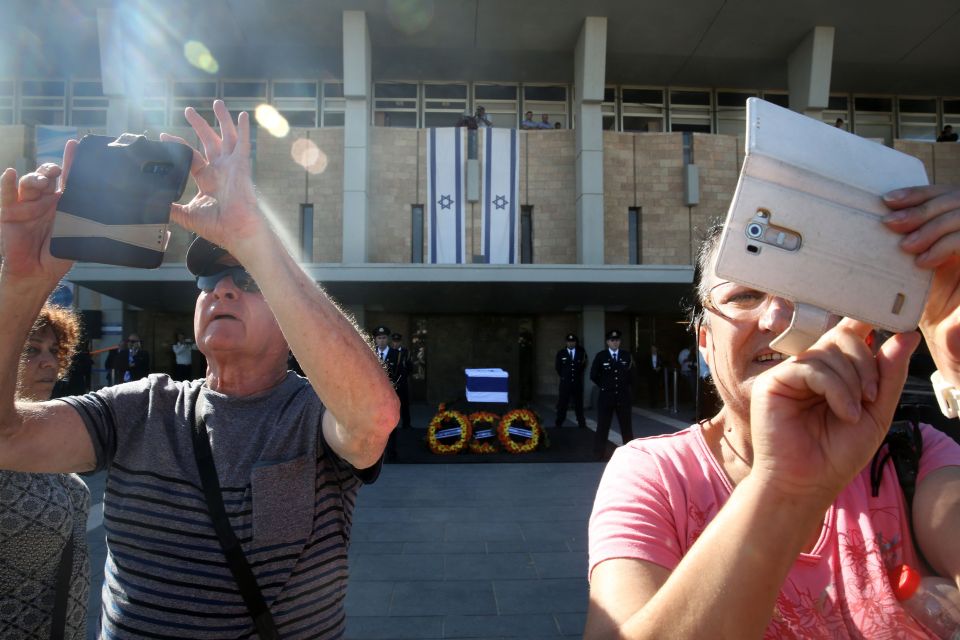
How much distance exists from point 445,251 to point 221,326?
13.8 metres

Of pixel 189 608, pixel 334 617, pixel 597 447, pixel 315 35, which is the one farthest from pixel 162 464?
pixel 315 35

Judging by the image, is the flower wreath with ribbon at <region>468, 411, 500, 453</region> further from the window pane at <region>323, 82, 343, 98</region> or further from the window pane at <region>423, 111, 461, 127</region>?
the window pane at <region>323, 82, 343, 98</region>

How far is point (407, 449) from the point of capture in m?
9.02

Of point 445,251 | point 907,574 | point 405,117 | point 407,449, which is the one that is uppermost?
point 405,117

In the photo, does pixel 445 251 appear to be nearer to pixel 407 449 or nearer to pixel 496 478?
pixel 407 449

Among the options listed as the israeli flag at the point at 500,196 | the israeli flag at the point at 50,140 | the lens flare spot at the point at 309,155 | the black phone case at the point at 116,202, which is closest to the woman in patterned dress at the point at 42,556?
the black phone case at the point at 116,202

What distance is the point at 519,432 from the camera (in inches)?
339

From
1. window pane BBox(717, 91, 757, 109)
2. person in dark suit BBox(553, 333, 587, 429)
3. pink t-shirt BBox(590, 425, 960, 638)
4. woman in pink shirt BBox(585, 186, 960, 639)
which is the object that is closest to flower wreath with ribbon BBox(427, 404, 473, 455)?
person in dark suit BBox(553, 333, 587, 429)

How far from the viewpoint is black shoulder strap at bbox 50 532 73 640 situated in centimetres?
175

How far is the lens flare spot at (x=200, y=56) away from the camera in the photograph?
1579 cm

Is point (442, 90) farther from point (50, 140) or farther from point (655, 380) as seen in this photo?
point (50, 140)

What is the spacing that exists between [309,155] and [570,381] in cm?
989

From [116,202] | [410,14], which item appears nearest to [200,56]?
[410,14]

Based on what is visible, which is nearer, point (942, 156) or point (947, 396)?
point (947, 396)
